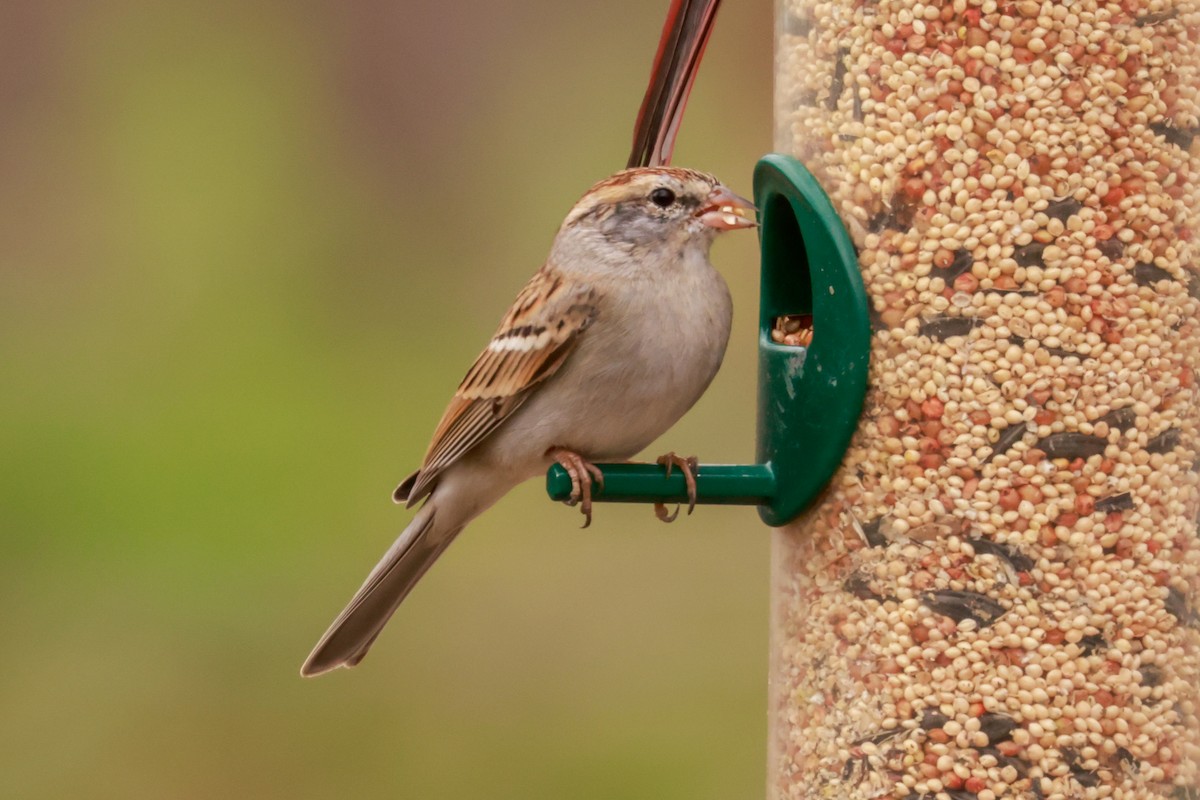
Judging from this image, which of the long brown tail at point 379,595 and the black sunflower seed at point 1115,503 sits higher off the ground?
the black sunflower seed at point 1115,503

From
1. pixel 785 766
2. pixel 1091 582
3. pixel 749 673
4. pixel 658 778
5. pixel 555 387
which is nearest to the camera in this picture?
pixel 1091 582

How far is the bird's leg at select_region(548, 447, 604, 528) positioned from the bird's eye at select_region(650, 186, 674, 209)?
1.78ft

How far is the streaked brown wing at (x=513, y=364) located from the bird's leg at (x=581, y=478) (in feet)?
0.67

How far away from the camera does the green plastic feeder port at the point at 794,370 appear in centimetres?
320

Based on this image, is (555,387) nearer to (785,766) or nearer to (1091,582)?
(785,766)

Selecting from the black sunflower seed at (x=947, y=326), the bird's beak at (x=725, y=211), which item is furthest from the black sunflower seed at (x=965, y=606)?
the bird's beak at (x=725, y=211)

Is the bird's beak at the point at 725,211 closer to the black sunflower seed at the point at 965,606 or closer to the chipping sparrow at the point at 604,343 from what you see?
the chipping sparrow at the point at 604,343

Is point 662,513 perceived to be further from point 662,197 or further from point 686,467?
point 662,197

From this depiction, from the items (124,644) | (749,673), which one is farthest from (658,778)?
(124,644)

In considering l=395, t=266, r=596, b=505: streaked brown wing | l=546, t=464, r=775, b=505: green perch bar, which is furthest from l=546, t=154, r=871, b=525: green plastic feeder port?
l=395, t=266, r=596, b=505: streaked brown wing

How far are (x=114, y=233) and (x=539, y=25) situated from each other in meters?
1.96

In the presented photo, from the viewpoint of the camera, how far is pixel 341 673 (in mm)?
6723

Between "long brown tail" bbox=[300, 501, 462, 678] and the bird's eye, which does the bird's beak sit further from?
"long brown tail" bbox=[300, 501, 462, 678]

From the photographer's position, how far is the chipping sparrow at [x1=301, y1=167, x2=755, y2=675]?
384 centimetres
